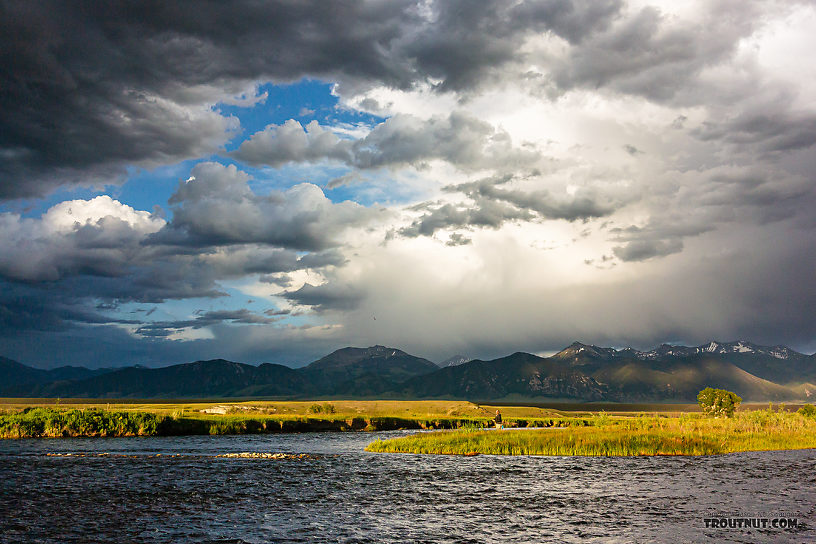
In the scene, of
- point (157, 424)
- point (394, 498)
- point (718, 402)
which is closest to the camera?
point (394, 498)

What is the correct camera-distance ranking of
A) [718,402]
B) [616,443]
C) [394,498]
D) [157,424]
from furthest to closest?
[718,402] < [157,424] < [616,443] < [394,498]

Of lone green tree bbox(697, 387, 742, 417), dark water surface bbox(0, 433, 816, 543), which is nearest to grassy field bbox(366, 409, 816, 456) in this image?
dark water surface bbox(0, 433, 816, 543)

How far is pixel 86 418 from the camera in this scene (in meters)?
92.1

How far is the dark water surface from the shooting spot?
3066 centimetres

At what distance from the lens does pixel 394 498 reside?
1602 inches

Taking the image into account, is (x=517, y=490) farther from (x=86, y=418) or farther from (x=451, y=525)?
(x=86, y=418)

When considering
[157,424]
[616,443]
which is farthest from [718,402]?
[157,424]

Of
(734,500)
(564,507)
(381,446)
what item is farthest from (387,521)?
(381,446)

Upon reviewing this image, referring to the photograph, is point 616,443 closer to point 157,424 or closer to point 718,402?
point 157,424

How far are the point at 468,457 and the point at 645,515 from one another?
114 feet

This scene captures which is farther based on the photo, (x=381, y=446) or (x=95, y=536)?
(x=381, y=446)

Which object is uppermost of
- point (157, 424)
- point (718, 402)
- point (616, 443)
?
point (718, 402)

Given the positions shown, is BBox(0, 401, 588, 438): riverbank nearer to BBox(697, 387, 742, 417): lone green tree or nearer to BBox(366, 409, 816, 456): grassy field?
BBox(366, 409, 816, 456): grassy field

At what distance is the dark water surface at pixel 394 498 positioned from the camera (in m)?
30.7
